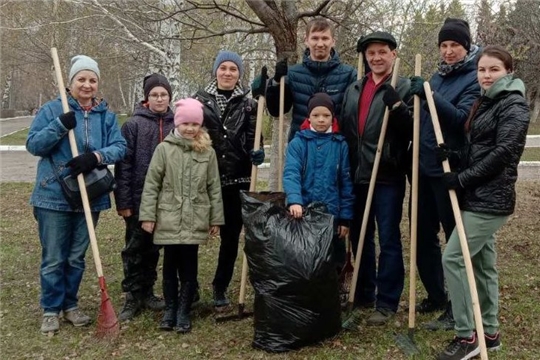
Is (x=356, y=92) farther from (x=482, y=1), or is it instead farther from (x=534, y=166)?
(x=534, y=166)

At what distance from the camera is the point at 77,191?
12.8 ft

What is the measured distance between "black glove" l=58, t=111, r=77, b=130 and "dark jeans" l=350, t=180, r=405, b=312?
6.96 ft

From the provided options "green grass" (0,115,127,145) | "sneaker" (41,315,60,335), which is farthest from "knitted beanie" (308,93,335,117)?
"green grass" (0,115,127,145)

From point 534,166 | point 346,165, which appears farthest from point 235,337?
point 534,166

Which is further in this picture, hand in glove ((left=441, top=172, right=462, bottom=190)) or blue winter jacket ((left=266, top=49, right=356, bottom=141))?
blue winter jacket ((left=266, top=49, right=356, bottom=141))

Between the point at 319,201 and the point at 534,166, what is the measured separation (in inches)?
482

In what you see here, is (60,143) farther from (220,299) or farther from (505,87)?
(505,87)

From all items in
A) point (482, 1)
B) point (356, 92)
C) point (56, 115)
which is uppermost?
point (482, 1)

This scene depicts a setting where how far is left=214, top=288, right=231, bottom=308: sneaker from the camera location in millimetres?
4438

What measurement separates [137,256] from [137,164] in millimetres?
756

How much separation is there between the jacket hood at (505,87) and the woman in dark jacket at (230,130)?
64.5 inches

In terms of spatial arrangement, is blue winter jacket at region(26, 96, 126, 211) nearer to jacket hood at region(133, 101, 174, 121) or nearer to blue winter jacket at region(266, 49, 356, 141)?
jacket hood at region(133, 101, 174, 121)

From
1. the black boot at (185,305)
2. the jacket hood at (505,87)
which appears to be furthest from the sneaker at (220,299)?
the jacket hood at (505,87)

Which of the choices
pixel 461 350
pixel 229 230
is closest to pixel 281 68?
pixel 229 230
